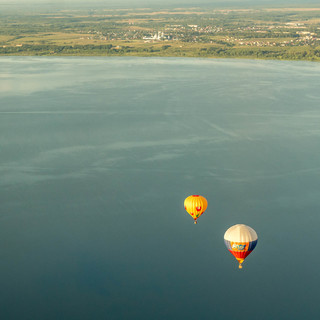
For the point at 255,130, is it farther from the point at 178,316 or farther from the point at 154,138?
the point at 178,316

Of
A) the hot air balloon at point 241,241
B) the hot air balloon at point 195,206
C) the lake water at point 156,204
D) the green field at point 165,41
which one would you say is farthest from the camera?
the green field at point 165,41

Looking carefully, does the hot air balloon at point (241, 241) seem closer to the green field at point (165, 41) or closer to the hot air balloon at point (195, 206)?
the hot air balloon at point (195, 206)

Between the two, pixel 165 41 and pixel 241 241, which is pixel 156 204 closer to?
pixel 241 241

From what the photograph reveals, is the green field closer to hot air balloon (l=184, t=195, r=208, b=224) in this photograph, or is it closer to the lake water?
the lake water

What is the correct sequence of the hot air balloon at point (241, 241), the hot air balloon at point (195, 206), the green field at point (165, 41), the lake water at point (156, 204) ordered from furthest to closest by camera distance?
the green field at point (165, 41), the hot air balloon at point (195, 206), the hot air balloon at point (241, 241), the lake water at point (156, 204)

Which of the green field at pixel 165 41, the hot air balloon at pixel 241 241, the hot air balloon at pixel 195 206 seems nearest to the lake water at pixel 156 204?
the hot air balloon at pixel 195 206

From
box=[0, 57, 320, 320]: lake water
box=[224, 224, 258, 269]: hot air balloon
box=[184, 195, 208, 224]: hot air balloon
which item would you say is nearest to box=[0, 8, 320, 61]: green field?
box=[0, 57, 320, 320]: lake water
